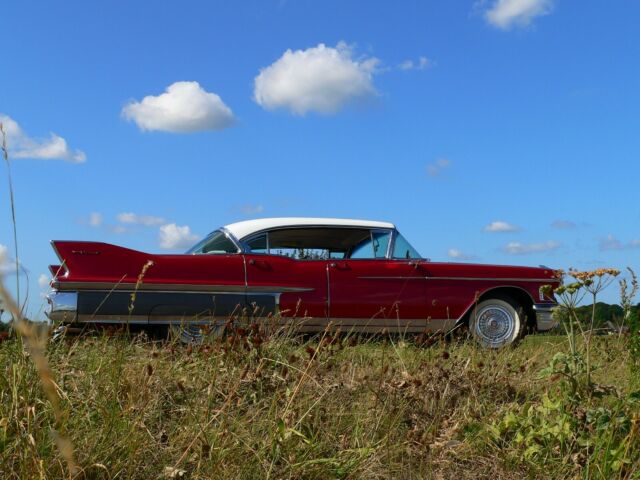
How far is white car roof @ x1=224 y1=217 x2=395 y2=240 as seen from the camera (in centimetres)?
766

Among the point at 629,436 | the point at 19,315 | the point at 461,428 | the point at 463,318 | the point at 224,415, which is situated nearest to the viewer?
the point at 19,315

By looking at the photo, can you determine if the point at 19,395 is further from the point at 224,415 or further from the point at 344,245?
the point at 344,245

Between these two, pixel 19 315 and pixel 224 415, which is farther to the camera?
pixel 224 415

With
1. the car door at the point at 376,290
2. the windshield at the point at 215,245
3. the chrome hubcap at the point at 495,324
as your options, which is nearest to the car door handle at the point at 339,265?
the car door at the point at 376,290

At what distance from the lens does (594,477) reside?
3.26m

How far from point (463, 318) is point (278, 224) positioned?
261 centimetres

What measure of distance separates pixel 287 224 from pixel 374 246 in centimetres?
114

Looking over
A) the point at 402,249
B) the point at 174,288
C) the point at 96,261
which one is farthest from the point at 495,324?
the point at 96,261

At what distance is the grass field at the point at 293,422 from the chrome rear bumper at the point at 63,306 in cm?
236

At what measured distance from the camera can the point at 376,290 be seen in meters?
7.81

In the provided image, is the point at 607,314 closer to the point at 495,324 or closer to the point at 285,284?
the point at 495,324

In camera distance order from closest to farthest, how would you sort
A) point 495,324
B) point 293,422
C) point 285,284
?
1. point 293,422
2. point 285,284
3. point 495,324

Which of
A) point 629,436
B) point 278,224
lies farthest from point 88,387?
point 278,224

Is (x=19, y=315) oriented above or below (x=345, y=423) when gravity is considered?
above
